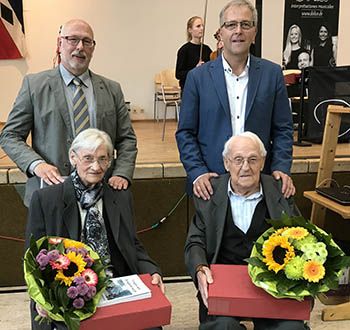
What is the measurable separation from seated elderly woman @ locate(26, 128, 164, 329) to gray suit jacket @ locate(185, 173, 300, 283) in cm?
22

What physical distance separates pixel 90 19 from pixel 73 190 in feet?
20.8

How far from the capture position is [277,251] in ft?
5.57

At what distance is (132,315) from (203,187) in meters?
0.75

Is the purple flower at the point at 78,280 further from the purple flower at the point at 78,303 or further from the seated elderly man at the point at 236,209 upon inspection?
the seated elderly man at the point at 236,209

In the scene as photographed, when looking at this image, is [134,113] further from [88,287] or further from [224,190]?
[88,287]

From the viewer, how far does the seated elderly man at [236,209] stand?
202 centimetres

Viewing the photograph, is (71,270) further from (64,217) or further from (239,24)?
(239,24)

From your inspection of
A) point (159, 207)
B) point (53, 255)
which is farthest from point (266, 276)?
point (159, 207)

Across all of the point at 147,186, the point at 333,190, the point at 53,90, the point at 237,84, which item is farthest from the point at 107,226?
the point at 333,190

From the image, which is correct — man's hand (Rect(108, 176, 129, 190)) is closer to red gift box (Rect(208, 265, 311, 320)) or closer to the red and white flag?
red gift box (Rect(208, 265, 311, 320))

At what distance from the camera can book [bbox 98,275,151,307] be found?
1667 mm

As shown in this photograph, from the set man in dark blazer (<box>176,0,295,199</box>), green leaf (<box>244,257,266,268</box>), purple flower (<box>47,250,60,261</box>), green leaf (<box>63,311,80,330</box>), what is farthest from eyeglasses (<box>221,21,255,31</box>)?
green leaf (<box>63,311,80,330</box>)

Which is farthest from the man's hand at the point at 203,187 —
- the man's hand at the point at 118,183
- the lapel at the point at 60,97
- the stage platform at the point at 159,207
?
the stage platform at the point at 159,207

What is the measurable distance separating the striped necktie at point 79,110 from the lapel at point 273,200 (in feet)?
2.97
